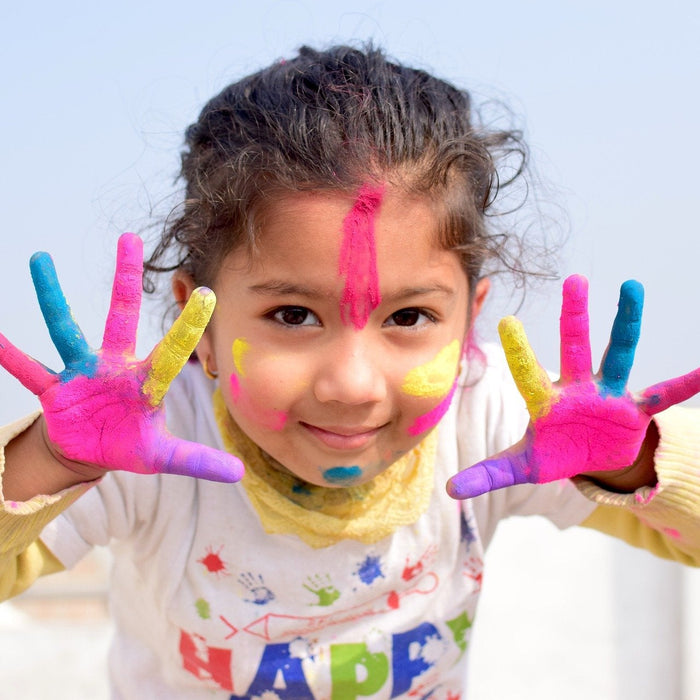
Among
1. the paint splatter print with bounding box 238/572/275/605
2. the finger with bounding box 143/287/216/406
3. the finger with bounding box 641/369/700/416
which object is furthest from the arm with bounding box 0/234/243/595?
the finger with bounding box 641/369/700/416

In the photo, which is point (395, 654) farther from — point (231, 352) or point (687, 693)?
point (687, 693)

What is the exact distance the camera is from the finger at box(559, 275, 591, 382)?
104 centimetres

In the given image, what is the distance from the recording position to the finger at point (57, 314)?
3.38 ft

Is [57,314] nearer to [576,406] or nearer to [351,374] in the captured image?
[351,374]

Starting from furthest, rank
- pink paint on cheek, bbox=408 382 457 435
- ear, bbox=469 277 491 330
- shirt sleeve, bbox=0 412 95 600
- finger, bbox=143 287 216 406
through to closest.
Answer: ear, bbox=469 277 491 330 → pink paint on cheek, bbox=408 382 457 435 → shirt sleeve, bbox=0 412 95 600 → finger, bbox=143 287 216 406

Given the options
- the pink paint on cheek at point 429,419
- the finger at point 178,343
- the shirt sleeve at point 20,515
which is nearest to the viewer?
the finger at point 178,343

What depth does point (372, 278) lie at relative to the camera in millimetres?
1095

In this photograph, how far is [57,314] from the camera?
1.04 m

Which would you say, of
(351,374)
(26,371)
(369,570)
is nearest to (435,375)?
(351,374)

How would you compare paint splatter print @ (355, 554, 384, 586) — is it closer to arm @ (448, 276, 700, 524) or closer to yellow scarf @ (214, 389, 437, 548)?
yellow scarf @ (214, 389, 437, 548)

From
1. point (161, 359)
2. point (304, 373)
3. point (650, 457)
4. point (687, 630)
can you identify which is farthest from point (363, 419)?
point (687, 630)

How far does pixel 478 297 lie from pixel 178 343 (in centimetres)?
51

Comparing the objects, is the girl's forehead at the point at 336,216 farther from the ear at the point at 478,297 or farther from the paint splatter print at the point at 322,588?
the paint splatter print at the point at 322,588

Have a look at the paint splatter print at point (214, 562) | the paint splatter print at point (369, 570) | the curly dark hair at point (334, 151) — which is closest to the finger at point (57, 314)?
the curly dark hair at point (334, 151)
